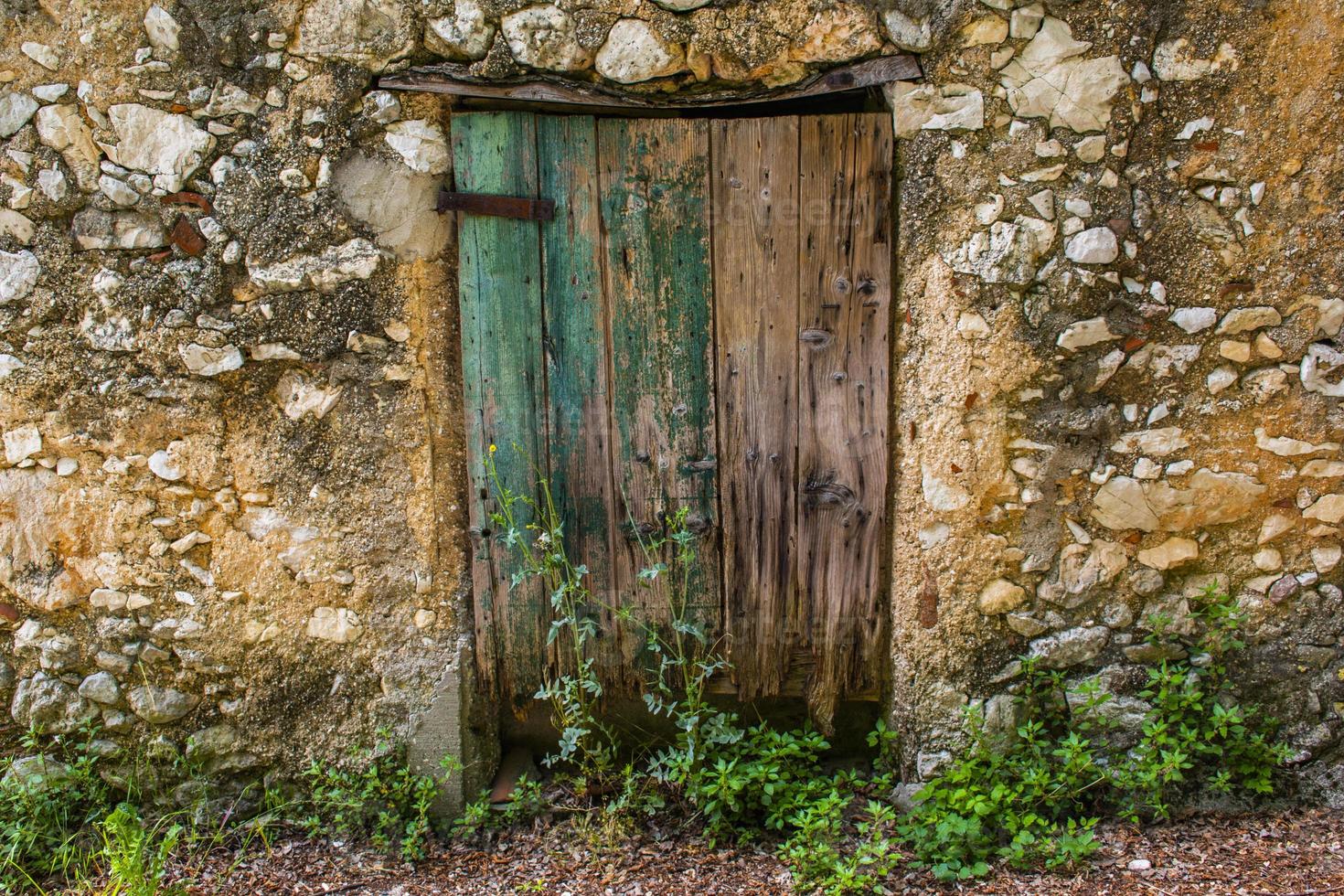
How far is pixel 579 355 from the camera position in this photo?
236 centimetres

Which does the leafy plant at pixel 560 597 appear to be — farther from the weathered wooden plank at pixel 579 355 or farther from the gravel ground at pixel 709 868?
the gravel ground at pixel 709 868

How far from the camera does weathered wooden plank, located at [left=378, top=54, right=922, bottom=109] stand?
217 cm

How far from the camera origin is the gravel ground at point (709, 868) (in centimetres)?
210

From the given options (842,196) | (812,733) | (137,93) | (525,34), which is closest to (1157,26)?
(842,196)

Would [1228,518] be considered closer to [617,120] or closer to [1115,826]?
[1115,826]

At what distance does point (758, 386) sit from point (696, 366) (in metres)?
0.17

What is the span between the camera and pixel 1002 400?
88.4 inches

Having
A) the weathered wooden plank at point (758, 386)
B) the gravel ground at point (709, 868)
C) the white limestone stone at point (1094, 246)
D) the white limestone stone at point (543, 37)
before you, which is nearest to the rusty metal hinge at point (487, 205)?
the white limestone stone at point (543, 37)

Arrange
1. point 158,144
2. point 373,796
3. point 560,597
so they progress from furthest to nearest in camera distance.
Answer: point 373,796
point 560,597
point 158,144

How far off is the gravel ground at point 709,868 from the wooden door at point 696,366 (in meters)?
0.48

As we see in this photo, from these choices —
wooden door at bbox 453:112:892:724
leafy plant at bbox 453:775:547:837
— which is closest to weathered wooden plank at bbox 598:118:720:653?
wooden door at bbox 453:112:892:724

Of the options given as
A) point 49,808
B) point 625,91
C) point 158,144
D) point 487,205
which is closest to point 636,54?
point 625,91

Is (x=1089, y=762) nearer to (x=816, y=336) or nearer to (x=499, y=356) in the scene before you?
(x=816, y=336)

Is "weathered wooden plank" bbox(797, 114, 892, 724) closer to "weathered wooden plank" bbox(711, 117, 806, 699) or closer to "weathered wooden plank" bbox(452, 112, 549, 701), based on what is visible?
"weathered wooden plank" bbox(711, 117, 806, 699)
